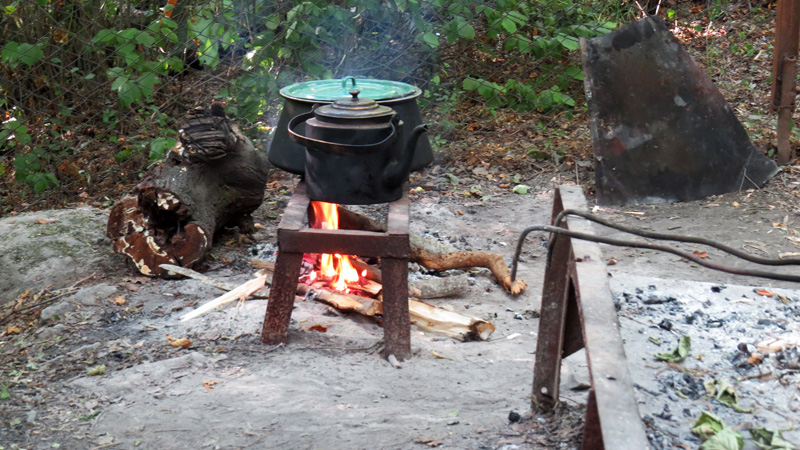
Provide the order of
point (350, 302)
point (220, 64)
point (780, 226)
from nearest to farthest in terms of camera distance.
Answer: point (350, 302) < point (780, 226) < point (220, 64)

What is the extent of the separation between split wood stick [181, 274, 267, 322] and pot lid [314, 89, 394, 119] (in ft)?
3.26

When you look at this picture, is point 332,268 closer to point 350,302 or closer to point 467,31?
point 350,302

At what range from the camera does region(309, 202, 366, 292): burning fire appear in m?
4.09

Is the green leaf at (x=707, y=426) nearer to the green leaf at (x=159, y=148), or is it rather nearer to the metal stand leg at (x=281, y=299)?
the metal stand leg at (x=281, y=299)

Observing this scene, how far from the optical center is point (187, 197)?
4.36m

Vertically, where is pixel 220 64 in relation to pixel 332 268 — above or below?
above

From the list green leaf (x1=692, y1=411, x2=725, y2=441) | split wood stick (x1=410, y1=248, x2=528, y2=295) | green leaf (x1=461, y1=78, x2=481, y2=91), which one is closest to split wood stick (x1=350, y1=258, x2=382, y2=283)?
split wood stick (x1=410, y1=248, x2=528, y2=295)

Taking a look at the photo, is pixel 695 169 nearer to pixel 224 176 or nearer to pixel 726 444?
pixel 224 176

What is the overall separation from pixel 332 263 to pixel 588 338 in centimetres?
248

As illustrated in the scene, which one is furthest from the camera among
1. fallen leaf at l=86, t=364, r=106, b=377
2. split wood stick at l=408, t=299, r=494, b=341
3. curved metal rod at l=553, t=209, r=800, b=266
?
split wood stick at l=408, t=299, r=494, b=341

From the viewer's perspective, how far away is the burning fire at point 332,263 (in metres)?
4.09

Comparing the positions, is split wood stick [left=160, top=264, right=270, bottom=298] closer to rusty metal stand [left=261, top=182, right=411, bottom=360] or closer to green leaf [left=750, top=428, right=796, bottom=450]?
rusty metal stand [left=261, top=182, right=411, bottom=360]

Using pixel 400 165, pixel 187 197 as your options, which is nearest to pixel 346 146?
pixel 400 165

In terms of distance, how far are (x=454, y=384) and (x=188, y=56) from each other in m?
4.92
